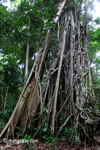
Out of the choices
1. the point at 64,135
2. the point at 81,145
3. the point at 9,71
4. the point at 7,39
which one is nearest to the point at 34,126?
the point at 64,135

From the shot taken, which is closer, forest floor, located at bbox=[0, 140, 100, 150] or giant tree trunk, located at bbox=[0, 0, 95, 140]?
forest floor, located at bbox=[0, 140, 100, 150]

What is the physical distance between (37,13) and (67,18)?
109 cm

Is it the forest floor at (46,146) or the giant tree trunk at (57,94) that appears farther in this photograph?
the giant tree trunk at (57,94)

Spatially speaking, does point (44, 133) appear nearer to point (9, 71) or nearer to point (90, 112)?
point (90, 112)

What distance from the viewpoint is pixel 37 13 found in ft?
16.1

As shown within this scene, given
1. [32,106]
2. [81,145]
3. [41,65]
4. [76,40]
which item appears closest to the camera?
[81,145]

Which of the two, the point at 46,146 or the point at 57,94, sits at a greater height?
the point at 57,94

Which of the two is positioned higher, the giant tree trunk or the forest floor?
the giant tree trunk

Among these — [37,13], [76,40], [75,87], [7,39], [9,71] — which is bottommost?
[75,87]

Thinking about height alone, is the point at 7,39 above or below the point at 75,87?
above

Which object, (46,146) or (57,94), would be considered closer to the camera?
(46,146)

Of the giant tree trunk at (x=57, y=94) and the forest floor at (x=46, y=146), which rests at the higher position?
the giant tree trunk at (x=57, y=94)

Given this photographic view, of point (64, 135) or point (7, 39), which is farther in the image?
point (7, 39)

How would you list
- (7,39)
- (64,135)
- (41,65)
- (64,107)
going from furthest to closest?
(7,39), (41,65), (64,107), (64,135)
